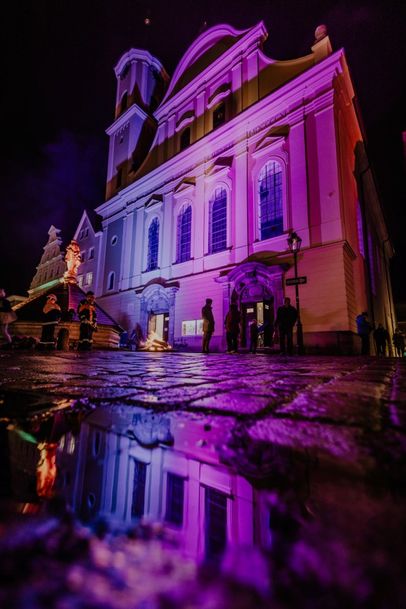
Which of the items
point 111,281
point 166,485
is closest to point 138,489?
point 166,485

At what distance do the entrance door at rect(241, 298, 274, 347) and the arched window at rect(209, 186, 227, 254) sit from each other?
358 cm

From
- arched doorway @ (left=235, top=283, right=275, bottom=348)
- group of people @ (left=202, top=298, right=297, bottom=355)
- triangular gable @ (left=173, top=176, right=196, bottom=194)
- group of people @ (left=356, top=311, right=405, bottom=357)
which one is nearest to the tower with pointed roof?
triangular gable @ (left=173, top=176, right=196, bottom=194)

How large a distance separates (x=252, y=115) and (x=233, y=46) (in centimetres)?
514

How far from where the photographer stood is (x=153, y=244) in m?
19.2

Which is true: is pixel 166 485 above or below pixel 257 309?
below

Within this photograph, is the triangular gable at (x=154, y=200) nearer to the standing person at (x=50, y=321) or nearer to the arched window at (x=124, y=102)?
the arched window at (x=124, y=102)

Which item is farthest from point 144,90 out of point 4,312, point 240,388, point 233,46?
point 240,388

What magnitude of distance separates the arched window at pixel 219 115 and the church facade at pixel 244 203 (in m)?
0.07

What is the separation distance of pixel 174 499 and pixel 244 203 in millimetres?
14738

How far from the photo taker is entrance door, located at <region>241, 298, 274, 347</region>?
42.0 ft

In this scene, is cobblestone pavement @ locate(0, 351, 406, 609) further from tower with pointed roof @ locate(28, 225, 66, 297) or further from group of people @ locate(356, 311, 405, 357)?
tower with pointed roof @ locate(28, 225, 66, 297)

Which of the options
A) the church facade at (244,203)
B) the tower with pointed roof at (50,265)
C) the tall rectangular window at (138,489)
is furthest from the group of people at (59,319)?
the tower with pointed roof at (50,265)

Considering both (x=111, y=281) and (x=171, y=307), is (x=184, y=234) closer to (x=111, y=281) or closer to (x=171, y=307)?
(x=171, y=307)

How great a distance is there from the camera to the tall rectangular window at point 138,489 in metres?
0.46
